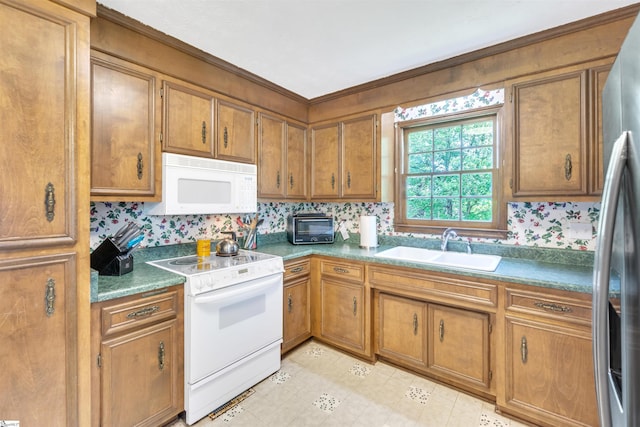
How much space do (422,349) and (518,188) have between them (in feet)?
4.48

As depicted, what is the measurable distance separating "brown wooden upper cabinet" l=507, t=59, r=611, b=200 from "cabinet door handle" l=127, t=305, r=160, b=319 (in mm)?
2435

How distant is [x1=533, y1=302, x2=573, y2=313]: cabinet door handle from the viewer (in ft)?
5.27

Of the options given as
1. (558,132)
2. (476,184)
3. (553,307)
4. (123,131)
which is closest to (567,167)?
(558,132)

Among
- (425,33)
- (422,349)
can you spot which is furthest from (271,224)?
(425,33)

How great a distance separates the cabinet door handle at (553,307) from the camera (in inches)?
63.2

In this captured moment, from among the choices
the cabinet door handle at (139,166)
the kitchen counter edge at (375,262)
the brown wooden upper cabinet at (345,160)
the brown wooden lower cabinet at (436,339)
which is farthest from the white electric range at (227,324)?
the brown wooden upper cabinet at (345,160)

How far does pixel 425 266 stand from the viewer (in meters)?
2.07

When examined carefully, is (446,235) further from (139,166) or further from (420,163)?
(139,166)

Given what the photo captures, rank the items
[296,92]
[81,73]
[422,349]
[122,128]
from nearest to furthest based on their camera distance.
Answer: [81,73]
[122,128]
[422,349]
[296,92]

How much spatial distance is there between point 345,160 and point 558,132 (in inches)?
64.7

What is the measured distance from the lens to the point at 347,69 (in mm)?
2404

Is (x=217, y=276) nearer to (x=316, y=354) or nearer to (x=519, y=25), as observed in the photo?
(x=316, y=354)

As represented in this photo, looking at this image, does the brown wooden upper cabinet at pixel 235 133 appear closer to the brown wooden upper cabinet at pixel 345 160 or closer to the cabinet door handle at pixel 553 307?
the brown wooden upper cabinet at pixel 345 160

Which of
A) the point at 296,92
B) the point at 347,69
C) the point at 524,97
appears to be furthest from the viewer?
the point at 296,92
